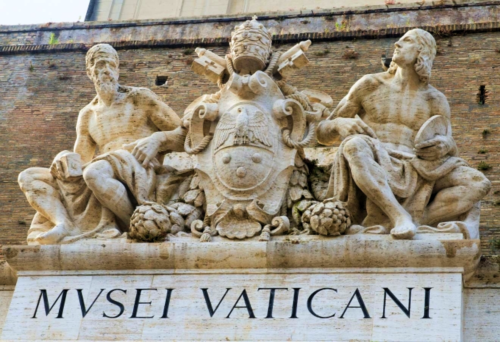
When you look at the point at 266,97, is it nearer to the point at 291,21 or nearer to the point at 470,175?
the point at 470,175

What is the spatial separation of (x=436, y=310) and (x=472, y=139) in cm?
418

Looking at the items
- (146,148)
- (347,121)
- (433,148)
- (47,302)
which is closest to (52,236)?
(47,302)

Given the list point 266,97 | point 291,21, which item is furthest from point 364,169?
point 291,21

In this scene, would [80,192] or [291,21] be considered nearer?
[80,192]

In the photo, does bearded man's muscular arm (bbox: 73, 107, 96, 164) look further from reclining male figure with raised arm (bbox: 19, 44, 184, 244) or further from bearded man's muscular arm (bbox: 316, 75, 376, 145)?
bearded man's muscular arm (bbox: 316, 75, 376, 145)

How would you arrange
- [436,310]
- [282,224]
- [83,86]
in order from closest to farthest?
[436,310]
[282,224]
[83,86]

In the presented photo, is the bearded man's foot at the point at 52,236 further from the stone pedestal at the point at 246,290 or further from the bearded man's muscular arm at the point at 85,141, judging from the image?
the bearded man's muscular arm at the point at 85,141

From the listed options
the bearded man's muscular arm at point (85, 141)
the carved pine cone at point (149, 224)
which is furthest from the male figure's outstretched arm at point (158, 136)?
the carved pine cone at point (149, 224)

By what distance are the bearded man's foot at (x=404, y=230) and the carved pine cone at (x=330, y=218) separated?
1.34 ft

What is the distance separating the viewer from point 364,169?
11602 mm

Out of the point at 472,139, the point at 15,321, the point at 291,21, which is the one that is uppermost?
the point at 291,21

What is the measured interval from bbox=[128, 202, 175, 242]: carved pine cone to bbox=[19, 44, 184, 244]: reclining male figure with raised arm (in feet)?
1.28

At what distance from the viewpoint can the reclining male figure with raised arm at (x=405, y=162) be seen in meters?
11.6

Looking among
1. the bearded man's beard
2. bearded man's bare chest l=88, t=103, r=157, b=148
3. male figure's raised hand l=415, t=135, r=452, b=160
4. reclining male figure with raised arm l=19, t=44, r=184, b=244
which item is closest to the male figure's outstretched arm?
reclining male figure with raised arm l=19, t=44, r=184, b=244
